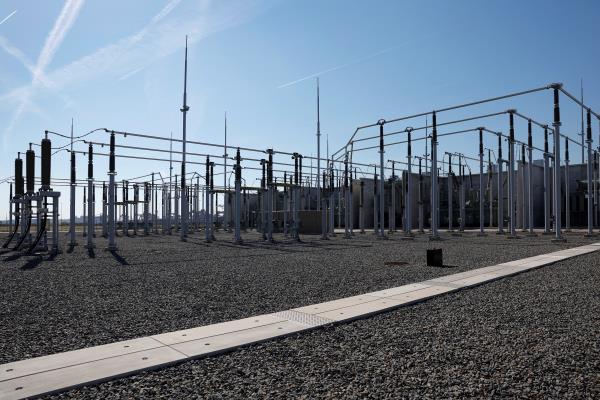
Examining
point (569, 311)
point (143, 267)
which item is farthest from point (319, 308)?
point (143, 267)

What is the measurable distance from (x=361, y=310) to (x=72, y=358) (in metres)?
3.33

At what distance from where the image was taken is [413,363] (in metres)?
3.81

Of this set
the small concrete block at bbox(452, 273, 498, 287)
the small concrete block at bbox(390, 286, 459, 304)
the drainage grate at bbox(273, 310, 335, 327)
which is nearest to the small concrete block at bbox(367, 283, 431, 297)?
the small concrete block at bbox(390, 286, 459, 304)

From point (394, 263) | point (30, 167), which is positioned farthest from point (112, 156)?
point (394, 263)

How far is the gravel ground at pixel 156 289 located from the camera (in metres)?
4.88

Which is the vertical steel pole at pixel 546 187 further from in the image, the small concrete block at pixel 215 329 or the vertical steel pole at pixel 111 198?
the small concrete block at pixel 215 329

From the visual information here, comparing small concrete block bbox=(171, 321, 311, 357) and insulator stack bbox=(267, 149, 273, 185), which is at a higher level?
insulator stack bbox=(267, 149, 273, 185)

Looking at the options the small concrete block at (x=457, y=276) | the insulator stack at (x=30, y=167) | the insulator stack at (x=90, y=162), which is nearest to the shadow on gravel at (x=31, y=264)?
the insulator stack at (x=30, y=167)

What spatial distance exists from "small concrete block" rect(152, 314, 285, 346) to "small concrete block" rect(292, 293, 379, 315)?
551 millimetres

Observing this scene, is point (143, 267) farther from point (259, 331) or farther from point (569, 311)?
point (569, 311)

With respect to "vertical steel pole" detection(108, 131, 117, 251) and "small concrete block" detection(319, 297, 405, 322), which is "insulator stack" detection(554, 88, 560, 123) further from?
"vertical steel pole" detection(108, 131, 117, 251)

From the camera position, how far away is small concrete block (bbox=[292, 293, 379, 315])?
5824 millimetres

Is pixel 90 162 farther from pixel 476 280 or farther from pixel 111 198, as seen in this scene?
pixel 476 280

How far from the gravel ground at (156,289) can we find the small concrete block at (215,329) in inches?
10.1
